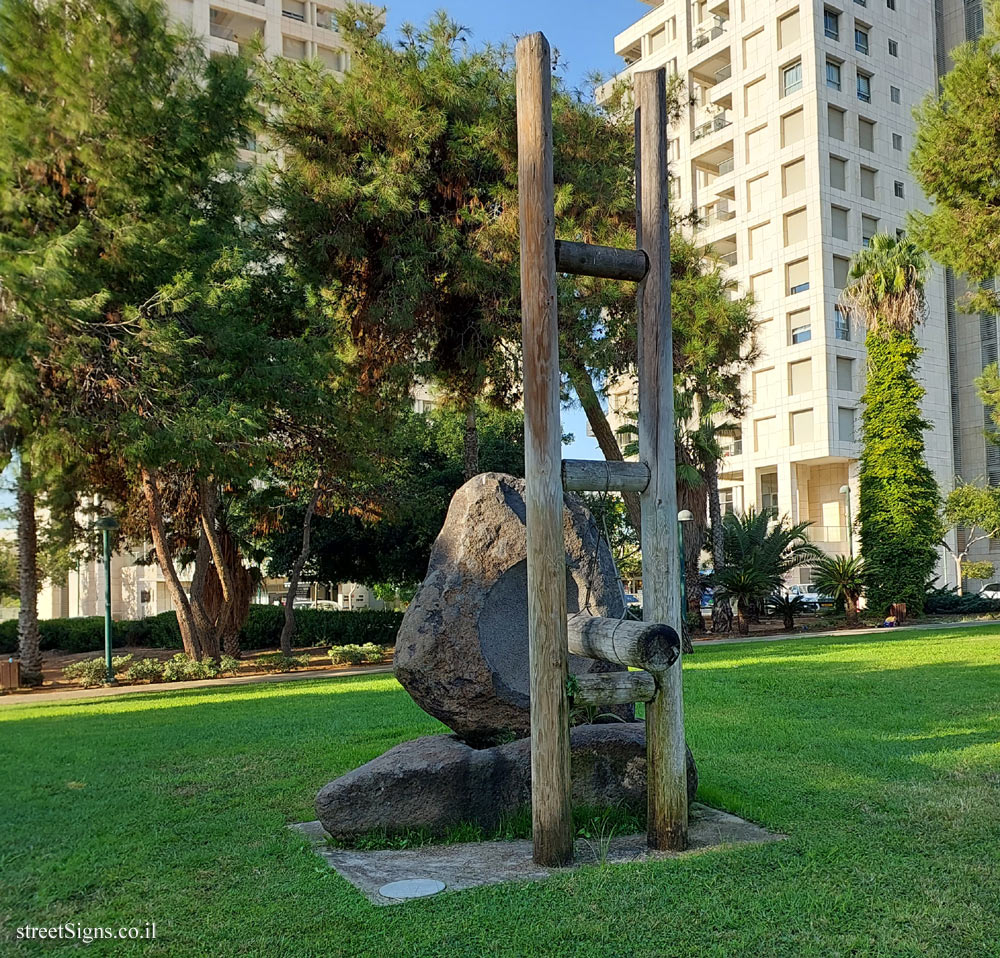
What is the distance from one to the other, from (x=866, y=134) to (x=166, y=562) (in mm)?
42221

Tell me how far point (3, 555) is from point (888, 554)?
37.9 m

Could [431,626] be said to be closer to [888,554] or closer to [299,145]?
[299,145]

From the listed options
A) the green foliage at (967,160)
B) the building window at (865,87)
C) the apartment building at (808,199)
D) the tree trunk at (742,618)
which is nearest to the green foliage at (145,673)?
the tree trunk at (742,618)

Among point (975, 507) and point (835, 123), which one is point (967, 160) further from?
point (835, 123)

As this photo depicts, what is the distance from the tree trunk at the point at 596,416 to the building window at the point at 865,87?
37.3m

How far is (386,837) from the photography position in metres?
5.60

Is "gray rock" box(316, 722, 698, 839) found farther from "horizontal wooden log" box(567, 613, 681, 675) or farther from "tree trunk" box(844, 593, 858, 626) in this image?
"tree trunk" box(844, 593, 858, 626)

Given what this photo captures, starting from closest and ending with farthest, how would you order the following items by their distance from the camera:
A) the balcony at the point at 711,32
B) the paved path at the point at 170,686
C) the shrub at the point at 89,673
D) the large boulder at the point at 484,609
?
1. the large boulder at the point at 484,609
2. the paved path at the point at 170,686
3. the shrub at the point at 89,673
4. the balcony at the point at 711,32

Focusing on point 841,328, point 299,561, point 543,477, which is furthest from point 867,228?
point 543,477

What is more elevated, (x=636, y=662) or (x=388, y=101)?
(x=388, y=101)

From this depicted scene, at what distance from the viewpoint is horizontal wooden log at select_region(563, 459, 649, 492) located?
5.27 meters

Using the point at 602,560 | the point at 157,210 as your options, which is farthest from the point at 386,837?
the point at 157,210

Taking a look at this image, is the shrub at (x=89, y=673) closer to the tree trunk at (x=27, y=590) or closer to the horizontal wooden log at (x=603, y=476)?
the tree trunk at (x=27, y=590)

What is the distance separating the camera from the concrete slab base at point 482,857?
192 inches
